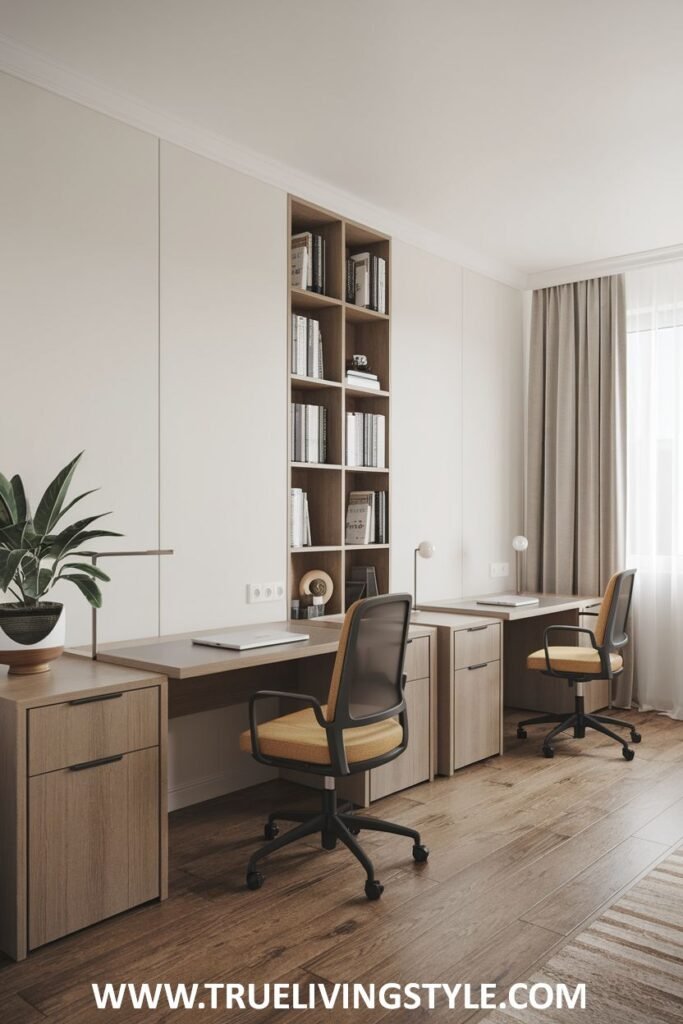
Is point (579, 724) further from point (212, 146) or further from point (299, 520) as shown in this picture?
point (212, 146)

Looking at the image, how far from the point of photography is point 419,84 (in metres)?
3.11

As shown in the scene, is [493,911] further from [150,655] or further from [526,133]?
[526,133]

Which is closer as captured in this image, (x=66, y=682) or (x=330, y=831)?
(x=66, y=682)

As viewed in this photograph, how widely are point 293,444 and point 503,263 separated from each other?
2.28 metres

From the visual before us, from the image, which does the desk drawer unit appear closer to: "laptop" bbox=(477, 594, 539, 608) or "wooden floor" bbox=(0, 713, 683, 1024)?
"wooden floor" bbox=(0, 713, 683, 1024)

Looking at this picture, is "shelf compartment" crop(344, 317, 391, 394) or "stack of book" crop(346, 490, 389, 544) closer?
"stack of book" crop(346, 490, 389, 544)

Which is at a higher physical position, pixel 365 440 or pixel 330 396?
pixel 330 396

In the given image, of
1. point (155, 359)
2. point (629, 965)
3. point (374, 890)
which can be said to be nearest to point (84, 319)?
point (155, 359)

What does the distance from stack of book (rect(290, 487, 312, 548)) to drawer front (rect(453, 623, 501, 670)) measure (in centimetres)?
85

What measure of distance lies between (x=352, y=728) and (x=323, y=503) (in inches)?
65.6

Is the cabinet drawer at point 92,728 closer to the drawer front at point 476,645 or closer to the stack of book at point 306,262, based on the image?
the drawer front at point 476,645

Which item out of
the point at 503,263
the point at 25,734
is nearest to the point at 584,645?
the point at 503,263

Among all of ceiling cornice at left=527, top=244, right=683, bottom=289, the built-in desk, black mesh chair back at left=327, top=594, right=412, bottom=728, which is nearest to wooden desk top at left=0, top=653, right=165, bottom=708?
black mesh chair back at left=327, top=594, right=412, bottom=728

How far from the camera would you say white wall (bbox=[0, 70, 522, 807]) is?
293 centimetres
